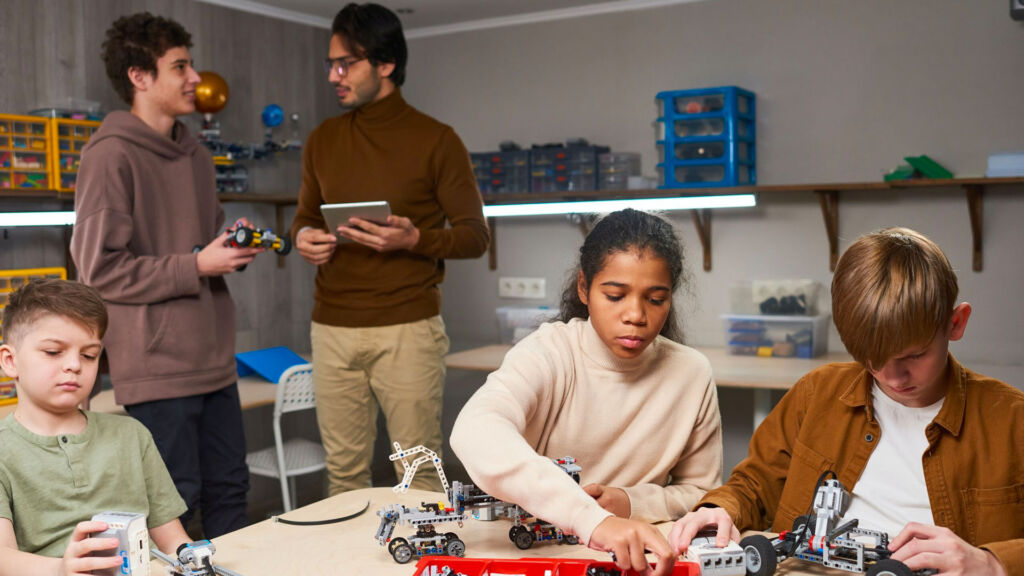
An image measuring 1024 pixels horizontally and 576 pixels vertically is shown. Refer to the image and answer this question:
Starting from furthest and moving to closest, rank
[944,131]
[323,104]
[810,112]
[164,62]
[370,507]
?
1. [323,104]
2. [810,112]
3. [944,131]
4. [164,62]
5. [370,507]

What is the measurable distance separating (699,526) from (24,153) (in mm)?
2938

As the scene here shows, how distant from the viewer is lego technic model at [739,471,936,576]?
4.09 feet

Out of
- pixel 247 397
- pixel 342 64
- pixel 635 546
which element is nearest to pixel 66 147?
pixel 247 397

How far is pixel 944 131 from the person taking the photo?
3.68m

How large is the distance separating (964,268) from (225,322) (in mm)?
2743

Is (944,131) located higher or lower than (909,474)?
higher

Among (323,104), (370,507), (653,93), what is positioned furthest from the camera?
(323,104)

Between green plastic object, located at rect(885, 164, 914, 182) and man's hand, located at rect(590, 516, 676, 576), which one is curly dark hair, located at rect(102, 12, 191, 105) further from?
green plastic object, located at rect(885, 164, 914, 182)

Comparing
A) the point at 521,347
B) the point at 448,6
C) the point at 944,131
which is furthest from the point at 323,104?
the point at 521,347

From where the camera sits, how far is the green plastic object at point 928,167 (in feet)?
11.7

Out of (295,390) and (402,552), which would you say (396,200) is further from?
(402,552)

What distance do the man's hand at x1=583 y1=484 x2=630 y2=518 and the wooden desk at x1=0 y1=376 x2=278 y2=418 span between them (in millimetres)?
1944

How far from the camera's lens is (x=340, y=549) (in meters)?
1.48

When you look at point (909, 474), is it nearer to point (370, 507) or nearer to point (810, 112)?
point (370, 507)
